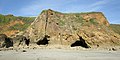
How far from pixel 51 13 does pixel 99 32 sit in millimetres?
14456

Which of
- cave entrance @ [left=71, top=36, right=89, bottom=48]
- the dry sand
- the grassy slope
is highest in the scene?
the grassy slope

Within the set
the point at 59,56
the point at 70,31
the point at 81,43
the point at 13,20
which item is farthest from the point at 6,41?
the point at 13,20

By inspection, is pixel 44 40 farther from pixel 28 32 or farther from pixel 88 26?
pixel 88 26

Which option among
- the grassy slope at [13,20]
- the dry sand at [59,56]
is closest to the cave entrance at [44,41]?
the dry sand at [59,56]

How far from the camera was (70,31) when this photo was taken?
55.1 meters

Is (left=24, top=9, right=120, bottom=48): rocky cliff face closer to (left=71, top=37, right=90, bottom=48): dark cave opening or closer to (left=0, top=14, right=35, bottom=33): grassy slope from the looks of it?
(left=71, top=37, right=90, bottom=48): dark cave opening

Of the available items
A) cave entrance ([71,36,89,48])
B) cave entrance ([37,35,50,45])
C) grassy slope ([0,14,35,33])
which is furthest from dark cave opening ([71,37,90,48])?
grassy slope ([0,14,35,33])

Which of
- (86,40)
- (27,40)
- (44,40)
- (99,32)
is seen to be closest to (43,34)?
(44,40)

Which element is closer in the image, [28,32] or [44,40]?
[44,40]

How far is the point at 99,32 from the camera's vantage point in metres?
57.2

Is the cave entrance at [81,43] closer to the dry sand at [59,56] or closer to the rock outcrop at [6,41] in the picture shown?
the rock outcrop at [6,41]

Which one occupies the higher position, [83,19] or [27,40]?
[83,19]

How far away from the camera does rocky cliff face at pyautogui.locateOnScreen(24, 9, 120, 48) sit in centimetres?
5381

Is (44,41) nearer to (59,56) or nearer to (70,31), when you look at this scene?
(70,31)
